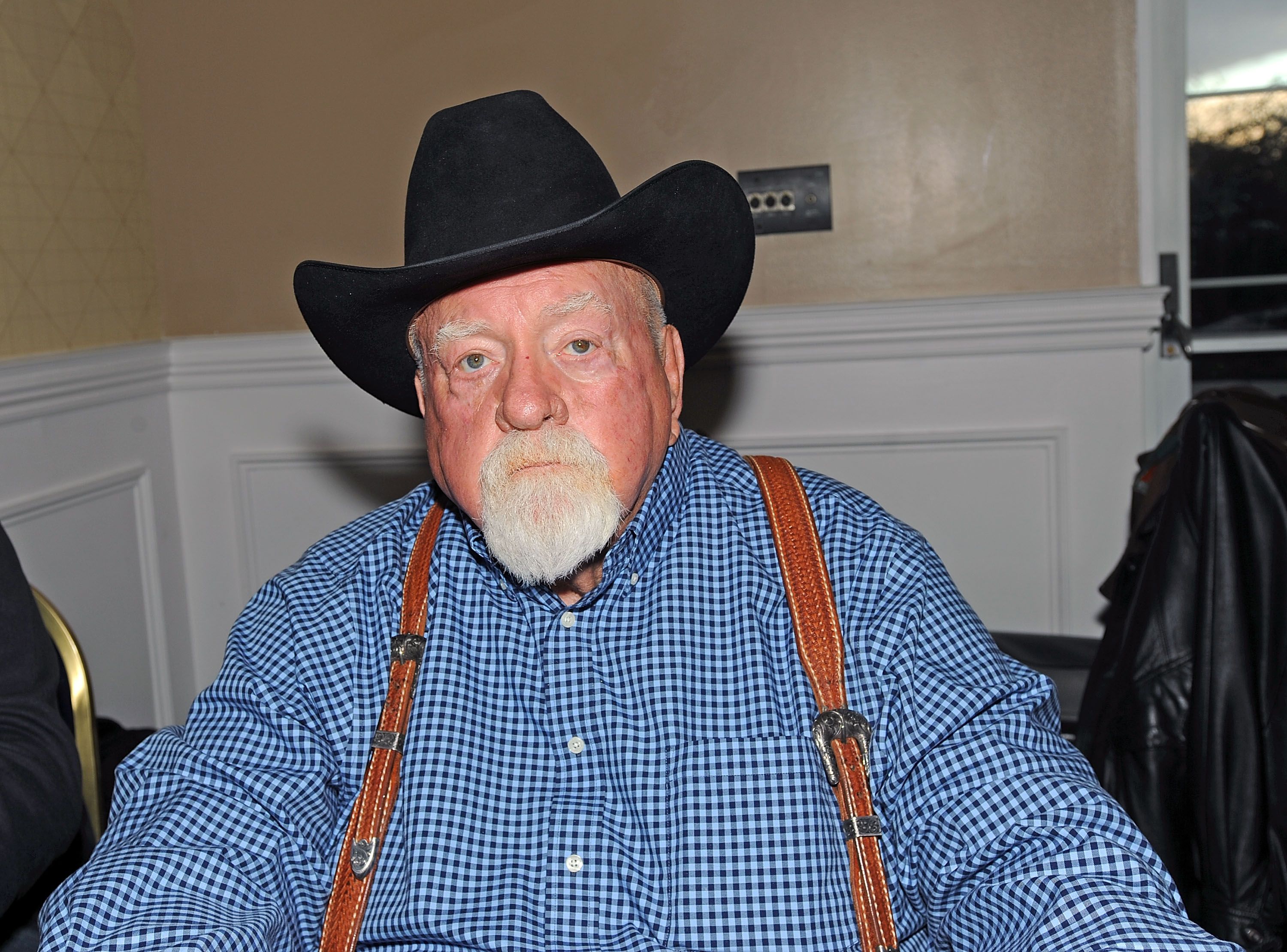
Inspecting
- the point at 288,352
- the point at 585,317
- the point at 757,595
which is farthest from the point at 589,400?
the point at 288,352

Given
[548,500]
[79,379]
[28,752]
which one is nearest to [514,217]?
[548,500]

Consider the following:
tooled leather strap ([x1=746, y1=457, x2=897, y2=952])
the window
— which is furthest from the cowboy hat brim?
the window

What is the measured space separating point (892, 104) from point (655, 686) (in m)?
1.54

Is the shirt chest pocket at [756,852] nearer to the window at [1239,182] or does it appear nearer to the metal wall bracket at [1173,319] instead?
the metal wall bracket at [1173,319]

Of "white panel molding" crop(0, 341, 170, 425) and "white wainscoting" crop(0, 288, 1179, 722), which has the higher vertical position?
"white panel molding" crop(0, 341, 170, 425)

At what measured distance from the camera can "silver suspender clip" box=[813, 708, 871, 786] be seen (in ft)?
4.10

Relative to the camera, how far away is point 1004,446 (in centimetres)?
243

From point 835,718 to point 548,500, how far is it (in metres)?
0.40

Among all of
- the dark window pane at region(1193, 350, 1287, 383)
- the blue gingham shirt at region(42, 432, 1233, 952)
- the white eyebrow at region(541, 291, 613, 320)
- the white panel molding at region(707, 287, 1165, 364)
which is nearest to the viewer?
the blue gingham shirt at region(42, 432, 1233, 952)

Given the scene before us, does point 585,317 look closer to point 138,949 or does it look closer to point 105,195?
point 138,949

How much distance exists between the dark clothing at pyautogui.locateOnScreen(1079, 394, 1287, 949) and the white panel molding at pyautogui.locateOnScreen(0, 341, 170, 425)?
2.00 meters

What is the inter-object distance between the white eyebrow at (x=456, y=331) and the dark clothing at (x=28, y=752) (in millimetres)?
694

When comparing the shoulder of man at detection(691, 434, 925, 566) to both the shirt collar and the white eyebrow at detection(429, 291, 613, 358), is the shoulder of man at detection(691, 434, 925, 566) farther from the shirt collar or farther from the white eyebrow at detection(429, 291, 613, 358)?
the white eyebrow at detection(429, 291, 613, 358)

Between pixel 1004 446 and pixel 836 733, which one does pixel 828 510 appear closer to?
pixel 836 733
